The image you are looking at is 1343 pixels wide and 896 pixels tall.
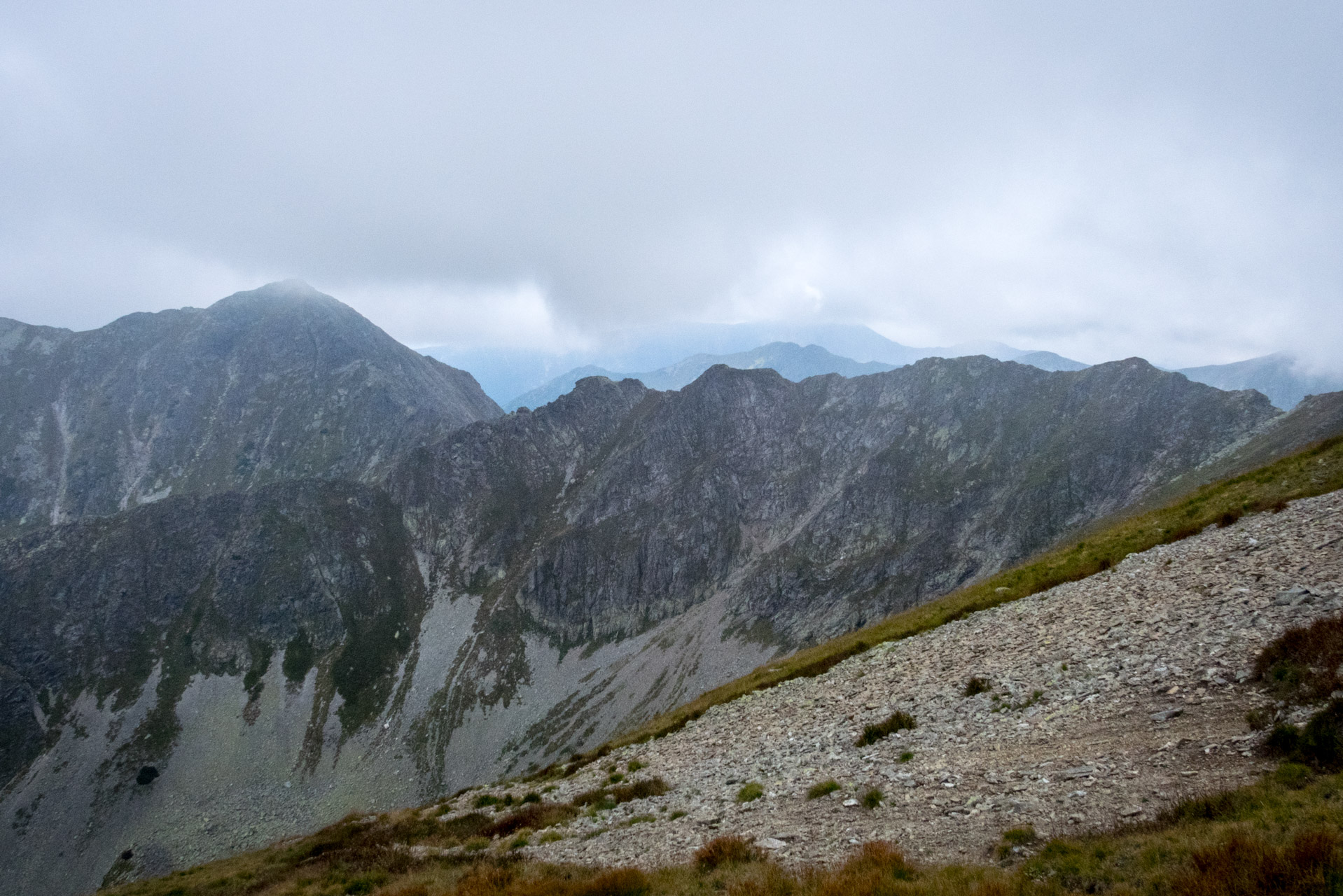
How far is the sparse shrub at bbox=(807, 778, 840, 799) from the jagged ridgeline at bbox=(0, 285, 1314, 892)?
386ft

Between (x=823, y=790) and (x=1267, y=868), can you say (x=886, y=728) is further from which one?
(x=1267, y=868)

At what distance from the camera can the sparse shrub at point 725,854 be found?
40.7 feet

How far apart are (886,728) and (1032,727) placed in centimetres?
468

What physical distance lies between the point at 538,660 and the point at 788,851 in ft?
494

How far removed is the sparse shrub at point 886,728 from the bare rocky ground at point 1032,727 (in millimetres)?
272

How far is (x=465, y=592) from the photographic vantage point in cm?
17200

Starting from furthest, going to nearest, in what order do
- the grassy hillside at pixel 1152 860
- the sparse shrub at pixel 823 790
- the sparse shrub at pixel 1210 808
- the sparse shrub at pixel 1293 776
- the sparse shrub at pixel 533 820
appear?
the sparse shrub at pixel 533 820 < the sparse shrub at pixel 823 790 < the sparse shrub at pixel 1293 776 < the sparse shrub at pixel 1210 808 < the grassy hillside at pixel 1152 860

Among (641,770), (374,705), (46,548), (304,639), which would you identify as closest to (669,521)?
(374,705)

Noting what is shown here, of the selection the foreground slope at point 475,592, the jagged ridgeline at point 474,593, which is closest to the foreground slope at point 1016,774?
the jagged ridgeline at point 474,593

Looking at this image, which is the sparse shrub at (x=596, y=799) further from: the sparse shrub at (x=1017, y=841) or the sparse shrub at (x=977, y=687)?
the sparse shrub at (x=1017, y=841)

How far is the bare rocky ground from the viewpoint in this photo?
37.4ft

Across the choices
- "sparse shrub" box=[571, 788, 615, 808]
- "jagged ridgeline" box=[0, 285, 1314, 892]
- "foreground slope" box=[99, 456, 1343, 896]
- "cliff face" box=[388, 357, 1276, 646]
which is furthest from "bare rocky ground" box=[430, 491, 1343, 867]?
"cliff face" box=[388, 357, 1276, 646]

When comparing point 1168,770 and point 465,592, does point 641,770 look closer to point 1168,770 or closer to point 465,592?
point 1168,770

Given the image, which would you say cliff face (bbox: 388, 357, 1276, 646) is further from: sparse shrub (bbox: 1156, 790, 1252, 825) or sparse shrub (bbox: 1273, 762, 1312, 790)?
sparse shrub (bbox: 1156, 790, 1252, 825)
